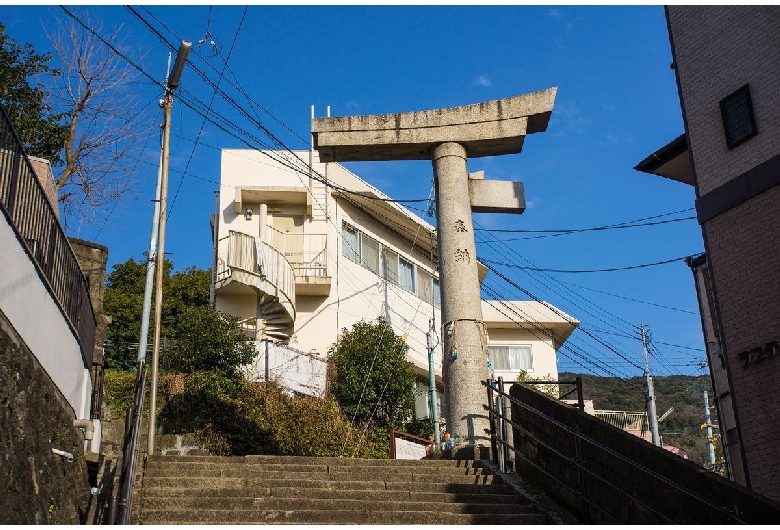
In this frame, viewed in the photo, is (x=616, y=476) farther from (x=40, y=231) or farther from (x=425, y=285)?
(x=425, y=285)

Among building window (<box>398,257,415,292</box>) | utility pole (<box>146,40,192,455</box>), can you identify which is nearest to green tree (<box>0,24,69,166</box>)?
utility pole (<box>146,40,192,455</box>)

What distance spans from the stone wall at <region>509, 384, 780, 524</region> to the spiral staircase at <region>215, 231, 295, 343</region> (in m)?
13.4

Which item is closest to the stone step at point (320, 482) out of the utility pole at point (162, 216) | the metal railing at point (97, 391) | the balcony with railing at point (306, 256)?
the metal railing at point (97, 391)

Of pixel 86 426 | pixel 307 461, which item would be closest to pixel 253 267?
pixel 307 461

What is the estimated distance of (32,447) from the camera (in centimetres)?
759

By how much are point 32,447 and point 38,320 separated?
154 cm

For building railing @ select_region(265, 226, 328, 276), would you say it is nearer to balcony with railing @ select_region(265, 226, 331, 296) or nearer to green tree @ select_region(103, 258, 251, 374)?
balcony with railing @ select_region(265, 226, 331, 296)

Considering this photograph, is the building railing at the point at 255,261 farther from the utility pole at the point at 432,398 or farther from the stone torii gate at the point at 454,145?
the stone torii gate at the point at 454,145

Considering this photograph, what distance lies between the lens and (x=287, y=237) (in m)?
25.8

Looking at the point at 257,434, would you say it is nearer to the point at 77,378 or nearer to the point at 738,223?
the point at 77,378

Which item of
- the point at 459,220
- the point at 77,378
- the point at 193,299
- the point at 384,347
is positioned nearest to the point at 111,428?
the point at 77,378

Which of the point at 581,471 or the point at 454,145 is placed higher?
the point at 454,145

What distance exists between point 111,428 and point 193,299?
15241 millimetres

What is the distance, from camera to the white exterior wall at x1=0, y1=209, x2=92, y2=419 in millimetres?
7570
